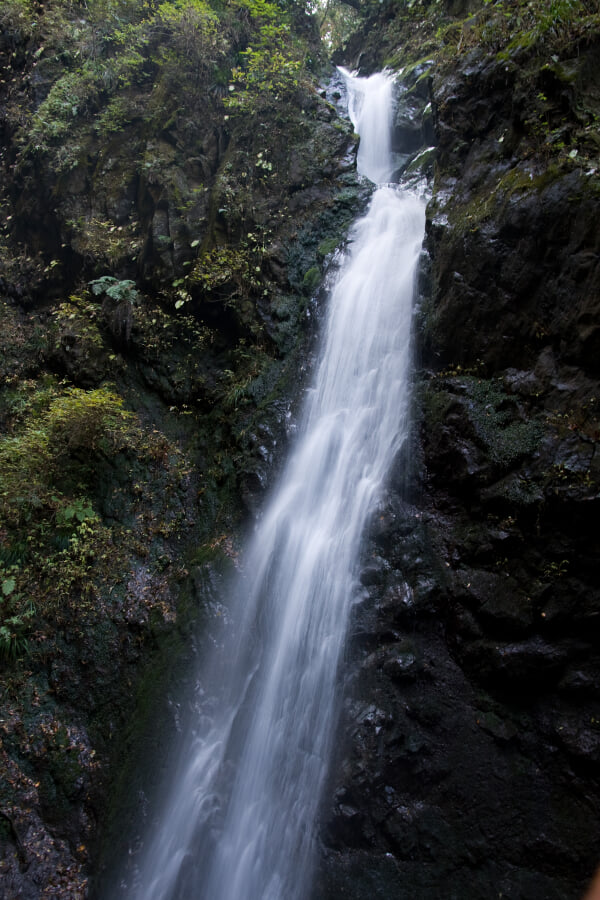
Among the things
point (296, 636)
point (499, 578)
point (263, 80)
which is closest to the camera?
point (499, 578)

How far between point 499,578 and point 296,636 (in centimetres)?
230

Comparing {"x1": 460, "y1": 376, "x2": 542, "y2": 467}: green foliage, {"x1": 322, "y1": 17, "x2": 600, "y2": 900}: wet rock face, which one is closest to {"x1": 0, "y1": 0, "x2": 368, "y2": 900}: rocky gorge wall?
{"x1": 322, "y1": 17, "x2": 600, "y2": 900}: wet rock face

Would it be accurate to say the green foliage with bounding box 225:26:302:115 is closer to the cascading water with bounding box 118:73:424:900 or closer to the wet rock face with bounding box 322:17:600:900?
the cascading water with bounding box 118:73:424:900

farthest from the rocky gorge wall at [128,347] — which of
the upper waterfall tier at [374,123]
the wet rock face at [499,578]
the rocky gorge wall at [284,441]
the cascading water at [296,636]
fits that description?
the wet rock face at [499,578]

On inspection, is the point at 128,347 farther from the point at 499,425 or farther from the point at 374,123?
the point at 374,123

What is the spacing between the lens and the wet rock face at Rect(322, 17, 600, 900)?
12.4ft

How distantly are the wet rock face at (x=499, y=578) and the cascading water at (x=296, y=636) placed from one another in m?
0.33

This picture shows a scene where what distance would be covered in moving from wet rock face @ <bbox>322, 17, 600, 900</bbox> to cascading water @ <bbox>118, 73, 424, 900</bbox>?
330 millimetres

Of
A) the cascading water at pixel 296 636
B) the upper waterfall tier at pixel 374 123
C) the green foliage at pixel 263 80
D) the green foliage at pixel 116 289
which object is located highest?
the upper waterfall tier at pixel 374 123

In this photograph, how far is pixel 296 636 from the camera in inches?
202

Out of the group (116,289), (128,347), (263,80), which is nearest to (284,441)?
Answer: (128,347)

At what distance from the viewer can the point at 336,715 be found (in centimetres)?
453

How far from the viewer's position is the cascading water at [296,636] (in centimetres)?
427

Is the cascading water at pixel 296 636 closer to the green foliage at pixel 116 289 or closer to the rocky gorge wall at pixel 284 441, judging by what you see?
the rocky gorge wall at pixel 284 441
